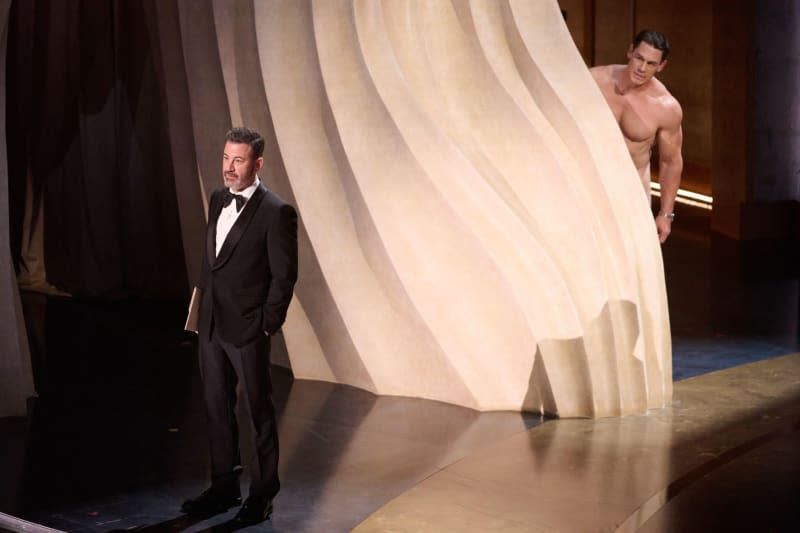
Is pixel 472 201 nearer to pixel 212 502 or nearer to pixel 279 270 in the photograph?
pixel 279 270

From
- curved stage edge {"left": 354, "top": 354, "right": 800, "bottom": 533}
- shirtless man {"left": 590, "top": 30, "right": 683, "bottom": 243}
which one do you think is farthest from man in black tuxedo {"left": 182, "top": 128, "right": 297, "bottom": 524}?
shirtless man {"left": 590, "top": 30, "right": 683, "bottom": 243}

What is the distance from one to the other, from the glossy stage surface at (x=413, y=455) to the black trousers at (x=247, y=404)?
0.17 metres

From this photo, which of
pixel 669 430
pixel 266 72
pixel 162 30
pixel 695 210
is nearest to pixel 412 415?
pixel 669 430

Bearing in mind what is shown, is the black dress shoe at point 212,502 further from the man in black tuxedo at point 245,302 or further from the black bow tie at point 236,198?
the black bow tie at point 236,198

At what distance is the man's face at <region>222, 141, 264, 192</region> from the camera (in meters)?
4.17

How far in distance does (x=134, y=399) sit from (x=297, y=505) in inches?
77.6

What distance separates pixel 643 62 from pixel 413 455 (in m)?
2.47

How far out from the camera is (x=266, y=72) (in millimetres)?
6273

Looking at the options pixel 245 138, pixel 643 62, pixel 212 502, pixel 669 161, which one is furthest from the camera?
pixel 669 161

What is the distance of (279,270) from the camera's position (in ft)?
13.9

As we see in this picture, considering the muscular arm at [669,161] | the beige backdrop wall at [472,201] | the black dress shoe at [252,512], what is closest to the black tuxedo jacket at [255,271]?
the black dress shoe at [252,512]

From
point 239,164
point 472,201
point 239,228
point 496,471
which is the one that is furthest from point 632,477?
point 239,164

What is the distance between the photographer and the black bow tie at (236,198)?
14.0 ft

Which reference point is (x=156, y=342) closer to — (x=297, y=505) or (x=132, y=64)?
Answer: (x=132, y=64)
